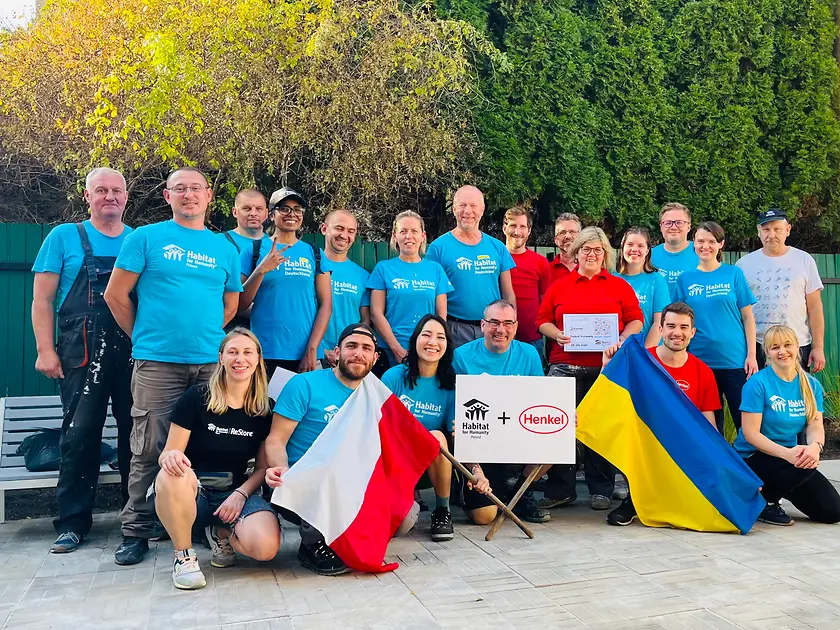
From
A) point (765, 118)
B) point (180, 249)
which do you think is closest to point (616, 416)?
point (180, 249)

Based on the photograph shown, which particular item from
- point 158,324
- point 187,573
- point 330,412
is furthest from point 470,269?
point 187,573

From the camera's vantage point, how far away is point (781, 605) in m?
3.72

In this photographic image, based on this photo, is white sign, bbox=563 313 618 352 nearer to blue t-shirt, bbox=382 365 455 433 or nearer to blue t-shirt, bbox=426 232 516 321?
blue t-shirt, bbox=426 232 516 321

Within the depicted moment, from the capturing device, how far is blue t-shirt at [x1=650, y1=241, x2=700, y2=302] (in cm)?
663

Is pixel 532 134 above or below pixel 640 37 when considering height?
below

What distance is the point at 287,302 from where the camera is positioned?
5.52m

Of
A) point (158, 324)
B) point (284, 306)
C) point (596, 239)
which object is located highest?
point (596, 239)

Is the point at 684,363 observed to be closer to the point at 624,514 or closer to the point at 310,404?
the point at 624,514

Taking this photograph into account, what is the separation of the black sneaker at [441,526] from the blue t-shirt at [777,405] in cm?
238

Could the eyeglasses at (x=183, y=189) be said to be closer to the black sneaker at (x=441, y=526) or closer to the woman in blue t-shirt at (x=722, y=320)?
the black sneaker at (x=441, y=526)

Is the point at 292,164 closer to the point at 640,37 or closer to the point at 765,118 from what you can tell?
the point at 640,37

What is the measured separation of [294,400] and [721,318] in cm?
374

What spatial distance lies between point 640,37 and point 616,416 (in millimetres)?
7253

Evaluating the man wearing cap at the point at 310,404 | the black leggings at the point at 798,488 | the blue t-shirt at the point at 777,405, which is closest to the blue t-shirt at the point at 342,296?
Result: the man wearing cap at the point at 310,404
